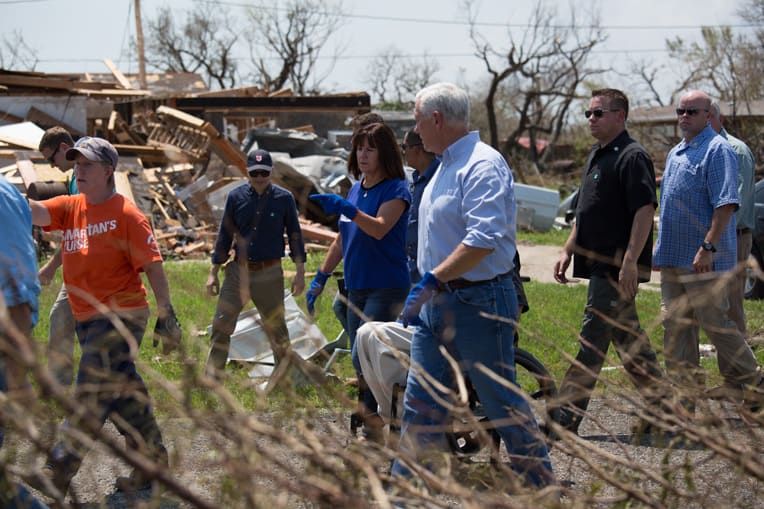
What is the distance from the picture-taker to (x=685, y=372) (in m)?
2.80

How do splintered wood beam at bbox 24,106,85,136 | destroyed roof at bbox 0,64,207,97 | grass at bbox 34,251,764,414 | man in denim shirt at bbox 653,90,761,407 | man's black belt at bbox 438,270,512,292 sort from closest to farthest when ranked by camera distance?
man's black belt at bbox 438,270,512,292, man in denim shirt at bbox 653,90,761,407, grass at bbox 34,251,764,414, splintered wood beam at bbox 24,106,85,136, destroyed roof at bbox 0,64,207,97

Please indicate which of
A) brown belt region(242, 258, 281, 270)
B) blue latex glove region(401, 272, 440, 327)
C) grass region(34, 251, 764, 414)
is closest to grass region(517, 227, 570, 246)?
grass region(34, 251, 764, 414)

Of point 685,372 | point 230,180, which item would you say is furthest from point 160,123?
point 685,372

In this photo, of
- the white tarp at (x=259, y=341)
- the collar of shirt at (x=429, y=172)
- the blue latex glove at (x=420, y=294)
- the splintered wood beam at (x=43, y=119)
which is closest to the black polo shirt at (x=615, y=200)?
the collar of shirt at (x=429, y=172)

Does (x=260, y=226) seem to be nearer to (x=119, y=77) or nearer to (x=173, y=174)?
(x=173, y=174)

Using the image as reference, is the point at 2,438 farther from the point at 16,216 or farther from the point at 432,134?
the point at 432,134

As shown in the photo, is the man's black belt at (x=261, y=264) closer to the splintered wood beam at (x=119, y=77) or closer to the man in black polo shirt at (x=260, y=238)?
the man in black polo shirt at (x=260, y=238)

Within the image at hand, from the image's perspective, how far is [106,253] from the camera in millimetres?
4652

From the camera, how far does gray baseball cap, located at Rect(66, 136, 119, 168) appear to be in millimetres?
4633

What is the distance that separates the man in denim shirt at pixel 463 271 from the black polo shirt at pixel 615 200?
5.35 ft

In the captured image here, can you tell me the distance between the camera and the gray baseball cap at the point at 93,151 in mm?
4633

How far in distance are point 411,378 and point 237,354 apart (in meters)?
3.49

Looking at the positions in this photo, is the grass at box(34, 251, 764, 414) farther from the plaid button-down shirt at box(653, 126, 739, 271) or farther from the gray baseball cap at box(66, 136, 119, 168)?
the gray baseball cap at box(66, 136, 119, 168)

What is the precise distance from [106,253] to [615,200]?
9.62 ft
